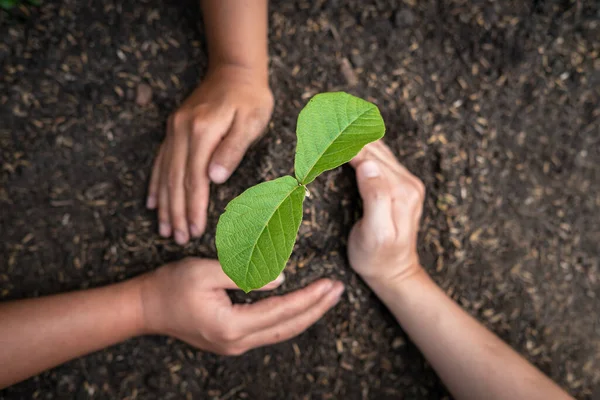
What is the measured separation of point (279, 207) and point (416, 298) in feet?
2.33

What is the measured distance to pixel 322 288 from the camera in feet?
4.24

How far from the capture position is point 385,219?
120 cm

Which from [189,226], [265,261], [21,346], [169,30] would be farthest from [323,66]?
[21,346]

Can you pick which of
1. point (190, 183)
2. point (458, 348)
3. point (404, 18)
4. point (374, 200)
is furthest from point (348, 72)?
point (458, 348)

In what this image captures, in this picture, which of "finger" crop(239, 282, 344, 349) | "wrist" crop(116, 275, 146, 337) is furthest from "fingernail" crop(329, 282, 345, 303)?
"wrist" crop(116, 275, 146, 337)

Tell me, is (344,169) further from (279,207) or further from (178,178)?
(279,207)

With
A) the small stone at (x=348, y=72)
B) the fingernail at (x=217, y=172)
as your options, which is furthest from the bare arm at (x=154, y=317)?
the small stone at (x=348, y=72)

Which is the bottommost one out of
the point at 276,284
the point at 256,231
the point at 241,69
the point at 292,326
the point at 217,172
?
the point at 292,326

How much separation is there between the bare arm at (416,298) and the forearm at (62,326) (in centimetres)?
56

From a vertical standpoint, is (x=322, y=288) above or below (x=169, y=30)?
below

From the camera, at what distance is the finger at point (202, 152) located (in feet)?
3.85

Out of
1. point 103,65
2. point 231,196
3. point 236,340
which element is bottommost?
point 236,340

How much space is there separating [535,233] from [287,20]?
0.94 meters

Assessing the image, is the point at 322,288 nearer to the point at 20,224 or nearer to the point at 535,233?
the point at 535,233
